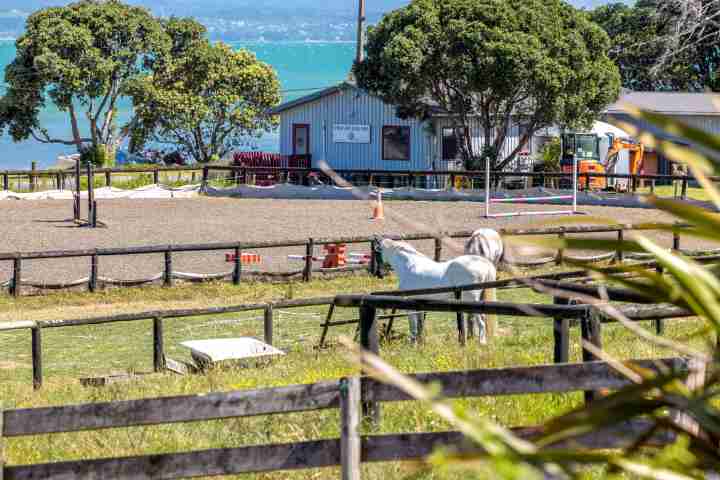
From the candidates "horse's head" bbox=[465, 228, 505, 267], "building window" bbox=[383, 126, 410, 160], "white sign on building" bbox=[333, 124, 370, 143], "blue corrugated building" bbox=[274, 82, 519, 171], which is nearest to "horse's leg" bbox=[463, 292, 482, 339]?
"horse's head" bbox=[465, 228, 505, 267]

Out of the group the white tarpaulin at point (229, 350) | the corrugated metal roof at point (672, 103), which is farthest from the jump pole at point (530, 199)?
the white tarpaulin at point (229, 350)

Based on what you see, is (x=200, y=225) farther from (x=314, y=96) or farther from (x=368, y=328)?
(x=368, y=328)

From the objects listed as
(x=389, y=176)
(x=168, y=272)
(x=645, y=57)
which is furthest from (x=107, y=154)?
(x=168, y=272)

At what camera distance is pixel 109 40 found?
57.5m

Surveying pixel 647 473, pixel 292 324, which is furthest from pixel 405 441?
pixel 292 324

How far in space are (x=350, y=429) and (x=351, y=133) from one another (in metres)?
42.8

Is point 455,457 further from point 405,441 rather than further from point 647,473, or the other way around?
point 405,441

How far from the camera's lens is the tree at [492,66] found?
41.0 m

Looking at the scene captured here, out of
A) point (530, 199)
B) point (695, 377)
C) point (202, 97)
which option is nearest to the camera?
point (695, 377)

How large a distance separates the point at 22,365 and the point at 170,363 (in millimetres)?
2370

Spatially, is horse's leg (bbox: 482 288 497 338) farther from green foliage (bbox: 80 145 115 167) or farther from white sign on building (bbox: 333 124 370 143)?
green foliage (bbox: 80 145 115 167)

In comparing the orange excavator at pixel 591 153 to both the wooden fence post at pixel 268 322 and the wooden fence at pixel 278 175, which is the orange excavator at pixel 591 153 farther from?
the wooden fence post at pixel 268 322

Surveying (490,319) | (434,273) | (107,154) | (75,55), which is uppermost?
(75,55)

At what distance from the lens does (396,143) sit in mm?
47625
